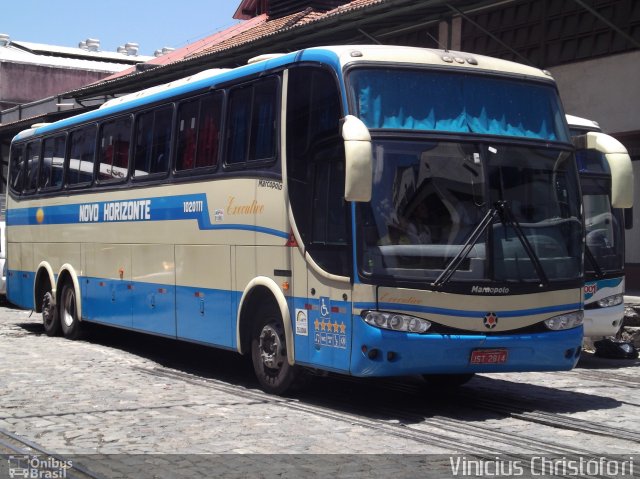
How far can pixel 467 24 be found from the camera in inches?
861

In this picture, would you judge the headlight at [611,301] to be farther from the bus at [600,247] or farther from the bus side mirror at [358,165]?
the bus side mirror at [358,165]

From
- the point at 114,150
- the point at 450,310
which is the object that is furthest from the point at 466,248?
the point at 114,150

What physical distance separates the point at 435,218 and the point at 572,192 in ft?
5.32

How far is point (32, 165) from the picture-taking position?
18.8 meters

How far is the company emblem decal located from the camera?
967 centimetres

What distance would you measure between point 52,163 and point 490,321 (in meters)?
10.3

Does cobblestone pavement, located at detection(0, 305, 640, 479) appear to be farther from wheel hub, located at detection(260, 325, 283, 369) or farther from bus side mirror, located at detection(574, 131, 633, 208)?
bus side mirror, located at detection(574, 131, 633, 208)

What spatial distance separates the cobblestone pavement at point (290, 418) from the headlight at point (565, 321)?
0.81m

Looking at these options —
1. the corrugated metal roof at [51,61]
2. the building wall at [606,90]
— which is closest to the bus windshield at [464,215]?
the building wall at [606,90]

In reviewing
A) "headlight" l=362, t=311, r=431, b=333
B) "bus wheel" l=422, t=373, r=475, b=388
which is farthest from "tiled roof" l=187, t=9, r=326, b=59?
"headlight" l=362, t=311, r=431, b=333

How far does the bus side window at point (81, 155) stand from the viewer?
16188 mm

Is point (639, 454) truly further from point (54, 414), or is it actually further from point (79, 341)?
point (79, 341)

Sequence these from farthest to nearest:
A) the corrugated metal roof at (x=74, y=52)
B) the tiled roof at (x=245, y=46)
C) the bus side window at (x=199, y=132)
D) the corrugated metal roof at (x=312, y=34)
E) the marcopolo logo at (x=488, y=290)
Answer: the corrugated metal roof at (x=74, y=52), the tiled roof at (x=245, y=46), the corrugated metal roof at (x=312, y=34), the bus side window at (x=199, y=132), the marcopolo logo at (x=488, y=290)

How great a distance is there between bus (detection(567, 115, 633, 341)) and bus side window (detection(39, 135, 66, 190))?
8107mm
